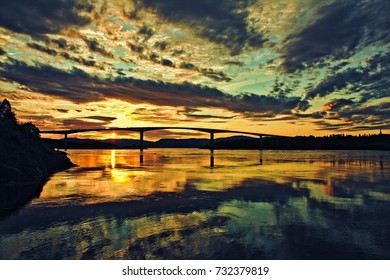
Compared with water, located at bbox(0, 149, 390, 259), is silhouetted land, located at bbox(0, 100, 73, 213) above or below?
above

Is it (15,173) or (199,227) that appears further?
(15,173)

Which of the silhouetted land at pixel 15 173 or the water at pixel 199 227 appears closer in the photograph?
the water at pixel 199 227

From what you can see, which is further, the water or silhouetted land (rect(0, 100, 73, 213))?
silhouetted land (rect(0, 100, 73, 213))

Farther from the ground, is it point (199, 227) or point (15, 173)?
point (15, 173)

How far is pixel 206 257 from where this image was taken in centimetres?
816

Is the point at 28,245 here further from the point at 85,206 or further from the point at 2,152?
the point at 2,152

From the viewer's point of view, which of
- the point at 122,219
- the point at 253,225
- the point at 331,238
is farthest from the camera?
the point at 122,219

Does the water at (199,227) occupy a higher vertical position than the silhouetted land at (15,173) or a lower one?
lower

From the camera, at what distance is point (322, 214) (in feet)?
42.7

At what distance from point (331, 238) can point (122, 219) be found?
8141 mm

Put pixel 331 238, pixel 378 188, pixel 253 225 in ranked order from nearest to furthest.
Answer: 1. pixel 331 238
2. pixel 253 225
3. pixel 378 188

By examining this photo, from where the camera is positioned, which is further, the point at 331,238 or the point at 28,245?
the point at 331,238

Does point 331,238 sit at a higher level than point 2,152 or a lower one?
lower
